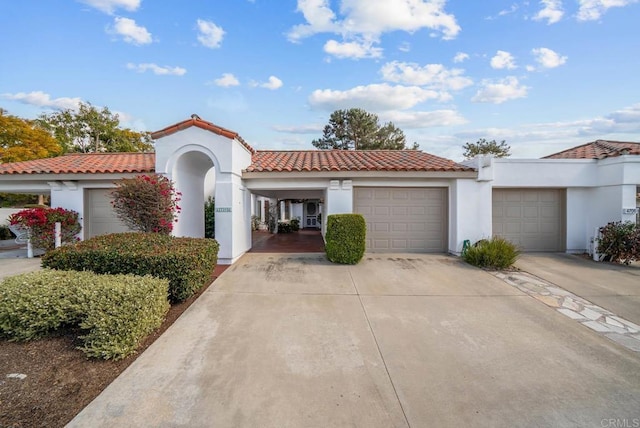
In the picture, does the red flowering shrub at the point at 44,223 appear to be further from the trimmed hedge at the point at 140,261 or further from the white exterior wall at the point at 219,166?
the trimmed hedge at the point at 140,261

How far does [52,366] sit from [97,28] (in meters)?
11.0

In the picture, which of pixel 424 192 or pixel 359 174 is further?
pixel 424 192

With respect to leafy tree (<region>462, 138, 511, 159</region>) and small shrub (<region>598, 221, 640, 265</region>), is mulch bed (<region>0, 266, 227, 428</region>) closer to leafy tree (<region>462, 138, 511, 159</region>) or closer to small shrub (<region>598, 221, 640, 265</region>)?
small shrub (<region>598, 221, 640, 265</region>)

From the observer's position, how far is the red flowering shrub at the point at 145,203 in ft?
24.5

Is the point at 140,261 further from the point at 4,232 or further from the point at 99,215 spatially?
the point at 4,232

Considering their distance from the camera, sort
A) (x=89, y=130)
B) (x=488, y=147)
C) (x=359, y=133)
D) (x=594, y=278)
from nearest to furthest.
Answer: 1. (x=594, y=278)
2. (x=89, y=130)
3. (x=359, y=133)
4. (x=488, y=147)

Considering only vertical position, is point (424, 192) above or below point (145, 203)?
above

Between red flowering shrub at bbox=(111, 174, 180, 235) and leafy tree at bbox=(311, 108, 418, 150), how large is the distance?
85.0ft

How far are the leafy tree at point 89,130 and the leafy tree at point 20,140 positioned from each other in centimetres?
672

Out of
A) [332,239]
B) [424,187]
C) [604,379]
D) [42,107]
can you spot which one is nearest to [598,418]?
[604,379]

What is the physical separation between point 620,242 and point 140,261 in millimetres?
13243

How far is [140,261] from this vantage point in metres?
5.30

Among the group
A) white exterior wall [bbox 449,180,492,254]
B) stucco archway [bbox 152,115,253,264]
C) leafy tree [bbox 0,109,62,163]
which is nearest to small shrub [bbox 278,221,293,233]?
stucco archway [bbox 152,115,253,264]

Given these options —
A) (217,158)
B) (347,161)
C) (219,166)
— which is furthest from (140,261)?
(347,161)
